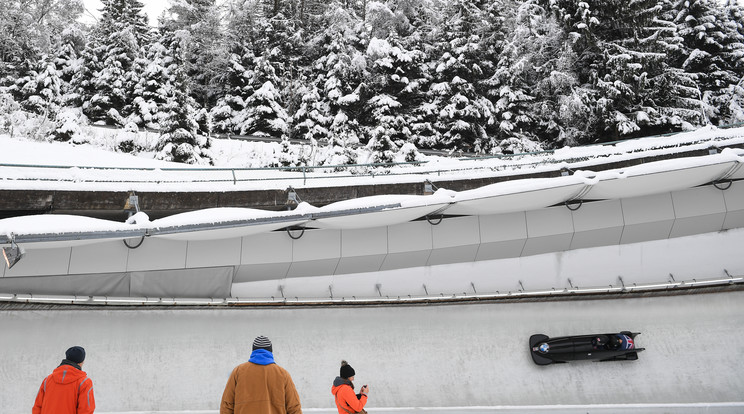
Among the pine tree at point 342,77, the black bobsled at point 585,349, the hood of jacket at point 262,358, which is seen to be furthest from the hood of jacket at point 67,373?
the pine tree at point 342,77

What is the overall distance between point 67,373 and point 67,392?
0.13 meters

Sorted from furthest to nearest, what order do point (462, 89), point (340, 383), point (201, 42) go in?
point (201, 42)
point (462, 89)
point (340, 383)

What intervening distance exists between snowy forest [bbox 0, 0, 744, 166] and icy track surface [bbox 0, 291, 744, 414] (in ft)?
27.1

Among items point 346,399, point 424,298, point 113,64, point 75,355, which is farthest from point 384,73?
point 75,355

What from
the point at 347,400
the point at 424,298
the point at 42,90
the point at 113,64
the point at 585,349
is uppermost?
the point at 113,64

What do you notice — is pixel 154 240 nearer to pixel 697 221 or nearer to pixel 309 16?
pixel 697 221

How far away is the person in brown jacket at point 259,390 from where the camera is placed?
8.51ft

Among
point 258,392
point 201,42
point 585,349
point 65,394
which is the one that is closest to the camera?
point 258,392

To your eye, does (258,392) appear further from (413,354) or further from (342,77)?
(342,77)

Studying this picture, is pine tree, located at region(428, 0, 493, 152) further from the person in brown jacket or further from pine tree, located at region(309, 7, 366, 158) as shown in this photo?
the person in brown jacket

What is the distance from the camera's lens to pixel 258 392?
2604 mm

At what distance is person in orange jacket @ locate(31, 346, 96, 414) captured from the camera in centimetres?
334

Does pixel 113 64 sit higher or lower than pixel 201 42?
lower

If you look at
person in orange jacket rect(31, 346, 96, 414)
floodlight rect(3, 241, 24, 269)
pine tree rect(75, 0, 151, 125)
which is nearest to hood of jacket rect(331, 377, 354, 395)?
person in orange jacket rect(31, 346, 96, 414)
